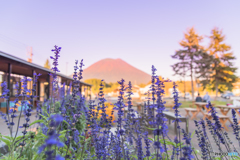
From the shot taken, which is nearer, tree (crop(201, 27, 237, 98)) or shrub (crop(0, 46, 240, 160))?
shrub (crop(0, 46, 240, 160))

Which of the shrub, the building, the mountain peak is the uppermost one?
the mountain peak

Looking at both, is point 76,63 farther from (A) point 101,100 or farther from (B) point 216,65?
(B) point 216,65

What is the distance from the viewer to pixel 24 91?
192 cm

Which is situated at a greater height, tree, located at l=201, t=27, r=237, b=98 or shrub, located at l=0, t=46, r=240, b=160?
tree, located at l=201, t=27, r=237, b=98

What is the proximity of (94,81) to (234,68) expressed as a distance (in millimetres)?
62284

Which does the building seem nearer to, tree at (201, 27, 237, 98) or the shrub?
the shrub

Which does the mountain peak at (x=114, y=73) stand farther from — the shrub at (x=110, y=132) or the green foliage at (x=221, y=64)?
the shrub at (x=110, y=132)

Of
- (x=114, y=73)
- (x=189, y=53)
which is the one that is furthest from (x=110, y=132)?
(x=114, y=73)

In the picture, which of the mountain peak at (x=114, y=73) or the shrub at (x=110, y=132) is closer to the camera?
the shrub at (x=110, y=132)

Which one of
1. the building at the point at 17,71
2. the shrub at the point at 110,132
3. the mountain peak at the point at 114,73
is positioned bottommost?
the shrub at the point at 110,132

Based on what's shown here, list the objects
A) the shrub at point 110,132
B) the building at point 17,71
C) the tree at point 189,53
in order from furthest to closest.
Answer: the tree at point 189,53, the building at point 17,71, the shrub at point 110,132

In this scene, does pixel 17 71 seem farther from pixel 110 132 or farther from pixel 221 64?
pixel 221 64

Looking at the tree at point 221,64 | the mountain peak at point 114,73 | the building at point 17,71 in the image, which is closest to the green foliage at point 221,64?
the tree at point 221,64

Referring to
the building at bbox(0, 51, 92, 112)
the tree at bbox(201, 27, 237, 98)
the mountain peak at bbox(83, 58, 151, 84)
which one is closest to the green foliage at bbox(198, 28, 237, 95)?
the tree at bbox(201, 27, 237, 98)
